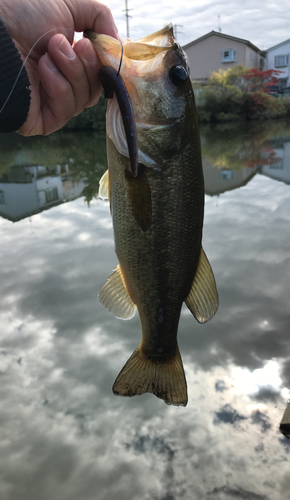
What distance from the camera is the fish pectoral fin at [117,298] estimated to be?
6.58 feet

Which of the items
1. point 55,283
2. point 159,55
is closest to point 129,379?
point 159,55

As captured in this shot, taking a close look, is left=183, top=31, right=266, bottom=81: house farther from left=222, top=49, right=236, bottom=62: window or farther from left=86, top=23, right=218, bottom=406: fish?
left=86, top=23, right=218, bottom=406: fish

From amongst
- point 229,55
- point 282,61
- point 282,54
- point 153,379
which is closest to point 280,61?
point 282,61

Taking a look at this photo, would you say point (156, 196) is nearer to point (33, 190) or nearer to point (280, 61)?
point (33, 190)

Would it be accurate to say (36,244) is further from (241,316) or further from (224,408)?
(224,408)

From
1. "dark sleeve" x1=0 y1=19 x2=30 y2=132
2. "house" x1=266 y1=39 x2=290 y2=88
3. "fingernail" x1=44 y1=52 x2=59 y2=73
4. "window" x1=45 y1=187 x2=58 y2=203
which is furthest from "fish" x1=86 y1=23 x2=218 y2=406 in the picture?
"house" x1=266 y1=39 x2=290 y2=88

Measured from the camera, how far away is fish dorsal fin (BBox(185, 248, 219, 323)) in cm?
189

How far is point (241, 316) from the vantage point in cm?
565

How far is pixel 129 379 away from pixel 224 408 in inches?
90.8

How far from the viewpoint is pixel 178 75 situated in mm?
1601

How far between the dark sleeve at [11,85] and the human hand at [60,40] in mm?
133

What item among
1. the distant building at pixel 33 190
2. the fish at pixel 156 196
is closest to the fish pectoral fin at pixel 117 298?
the fish at pixel 156 196

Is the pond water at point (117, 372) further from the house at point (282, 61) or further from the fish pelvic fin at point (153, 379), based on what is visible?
the house at point (282, 61)

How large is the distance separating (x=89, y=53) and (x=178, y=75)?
404mm
